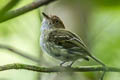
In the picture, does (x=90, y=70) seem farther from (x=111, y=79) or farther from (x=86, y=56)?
(x=86, y=56)

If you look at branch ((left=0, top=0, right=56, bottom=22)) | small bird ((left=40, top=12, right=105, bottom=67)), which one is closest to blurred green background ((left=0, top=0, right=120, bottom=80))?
small bird ((left=40, top=12, right=105, bottom=67))

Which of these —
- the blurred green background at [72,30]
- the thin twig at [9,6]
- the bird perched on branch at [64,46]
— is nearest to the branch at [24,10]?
the thin twig at [9,6]

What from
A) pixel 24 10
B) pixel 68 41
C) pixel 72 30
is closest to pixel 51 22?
pixel 72 30

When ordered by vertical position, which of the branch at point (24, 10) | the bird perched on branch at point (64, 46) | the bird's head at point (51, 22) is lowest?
the bird perched on branch at point (64, 46)

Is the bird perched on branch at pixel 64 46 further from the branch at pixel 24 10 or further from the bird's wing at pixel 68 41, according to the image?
the branch at pixel 24 10

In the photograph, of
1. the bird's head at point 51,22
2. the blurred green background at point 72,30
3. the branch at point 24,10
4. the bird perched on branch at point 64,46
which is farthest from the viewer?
the bird's head at point 51,22
